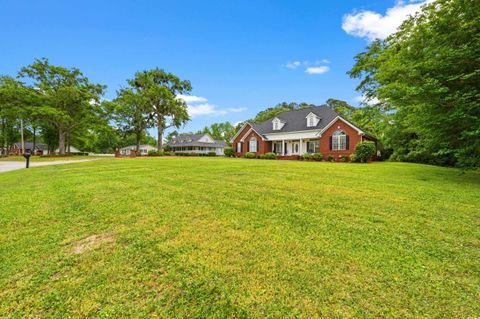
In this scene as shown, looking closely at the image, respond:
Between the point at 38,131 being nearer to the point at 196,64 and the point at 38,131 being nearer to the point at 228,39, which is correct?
the point at 196,64

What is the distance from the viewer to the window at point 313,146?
981 inches

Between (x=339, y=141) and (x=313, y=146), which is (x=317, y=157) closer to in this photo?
(x=339, y=141)

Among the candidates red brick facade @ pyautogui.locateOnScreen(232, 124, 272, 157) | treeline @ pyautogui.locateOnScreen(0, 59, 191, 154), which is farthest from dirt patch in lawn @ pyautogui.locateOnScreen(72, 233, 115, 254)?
treeline @ pyautogui.locateOnScreen(0, 59, 191, 154)

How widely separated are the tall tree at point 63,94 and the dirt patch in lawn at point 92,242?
32.4 m

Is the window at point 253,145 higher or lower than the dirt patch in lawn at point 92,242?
higher

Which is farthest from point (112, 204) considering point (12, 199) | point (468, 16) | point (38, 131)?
point (38, 131)

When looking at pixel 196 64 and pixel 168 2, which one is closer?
pixel 168 2

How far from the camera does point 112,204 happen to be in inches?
201

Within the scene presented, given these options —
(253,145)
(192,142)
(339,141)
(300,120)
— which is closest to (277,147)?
(253,145)

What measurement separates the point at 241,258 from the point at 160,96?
42018mm

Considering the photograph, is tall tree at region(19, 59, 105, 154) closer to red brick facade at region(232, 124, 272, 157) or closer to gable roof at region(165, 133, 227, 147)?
red brick facade at region(232, 124, 272, 157)

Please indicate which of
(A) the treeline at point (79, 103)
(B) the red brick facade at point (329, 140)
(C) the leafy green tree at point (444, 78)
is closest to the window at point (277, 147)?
(B) the red brick facade at point (329, 140)

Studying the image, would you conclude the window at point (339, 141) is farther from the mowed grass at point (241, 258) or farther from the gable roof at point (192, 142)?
the gable roof at point (192, 142)

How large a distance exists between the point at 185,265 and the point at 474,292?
3.05 metres
